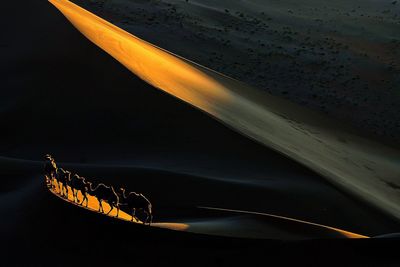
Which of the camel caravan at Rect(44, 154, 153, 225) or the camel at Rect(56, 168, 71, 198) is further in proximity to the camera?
the camel at Rect(56, 168, 71, 198)

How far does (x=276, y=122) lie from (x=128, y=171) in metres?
2.72

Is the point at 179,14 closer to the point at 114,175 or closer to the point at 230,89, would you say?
the point at 230,89

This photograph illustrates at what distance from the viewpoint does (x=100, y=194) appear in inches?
93.3

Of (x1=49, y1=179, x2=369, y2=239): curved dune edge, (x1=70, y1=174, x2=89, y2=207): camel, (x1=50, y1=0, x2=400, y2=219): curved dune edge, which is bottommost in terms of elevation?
(x1=49, y1=179, x2=369, y2=239): curved dune edge

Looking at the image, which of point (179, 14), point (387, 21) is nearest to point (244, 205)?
point (179, 14)

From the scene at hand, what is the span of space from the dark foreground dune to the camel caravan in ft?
0.20

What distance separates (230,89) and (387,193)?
2.64 meters

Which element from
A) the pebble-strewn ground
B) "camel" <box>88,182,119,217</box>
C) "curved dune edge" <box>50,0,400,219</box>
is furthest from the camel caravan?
the pebble-strewn ground

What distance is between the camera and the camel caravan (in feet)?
7.54

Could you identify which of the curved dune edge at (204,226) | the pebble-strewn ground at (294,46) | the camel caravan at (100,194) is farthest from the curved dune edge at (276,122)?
the camel caravan at (100,194)

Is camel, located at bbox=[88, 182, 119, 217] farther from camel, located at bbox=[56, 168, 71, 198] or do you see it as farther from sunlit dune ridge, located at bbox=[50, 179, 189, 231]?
camel, located at bbox=[56, 168, 71, 198]

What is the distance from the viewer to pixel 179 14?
11672 millimetres

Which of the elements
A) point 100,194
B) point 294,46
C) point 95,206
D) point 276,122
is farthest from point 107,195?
point 294,46

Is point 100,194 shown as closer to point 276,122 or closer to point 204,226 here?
point 204,226
